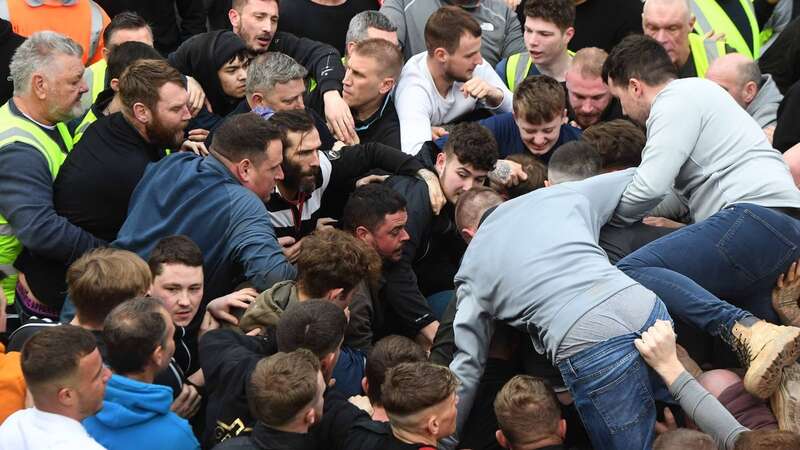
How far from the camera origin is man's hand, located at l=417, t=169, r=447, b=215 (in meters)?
6.80

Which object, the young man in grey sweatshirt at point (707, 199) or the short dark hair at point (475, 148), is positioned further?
the short dark hair at point (475, 148)

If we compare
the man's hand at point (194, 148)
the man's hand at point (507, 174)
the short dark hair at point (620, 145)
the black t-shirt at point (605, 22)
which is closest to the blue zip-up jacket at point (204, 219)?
the man's hand at point (194, 148)

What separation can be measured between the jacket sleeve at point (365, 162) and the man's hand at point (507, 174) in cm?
44

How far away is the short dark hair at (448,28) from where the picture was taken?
7664 mm

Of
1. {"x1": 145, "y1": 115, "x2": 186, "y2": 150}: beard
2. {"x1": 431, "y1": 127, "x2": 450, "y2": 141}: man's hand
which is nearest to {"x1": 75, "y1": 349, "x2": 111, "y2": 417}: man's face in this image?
{"x1": 145, "y1": 115, "x2": 186, "y2": 150}: beard

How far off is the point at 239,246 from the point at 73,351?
5.38 ft

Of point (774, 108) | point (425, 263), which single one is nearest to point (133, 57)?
point (425, 263)

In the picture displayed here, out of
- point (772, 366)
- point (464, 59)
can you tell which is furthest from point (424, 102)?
point (772, 366)

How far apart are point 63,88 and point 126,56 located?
22.4 inches

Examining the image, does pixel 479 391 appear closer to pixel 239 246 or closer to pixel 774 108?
pixel 239 246

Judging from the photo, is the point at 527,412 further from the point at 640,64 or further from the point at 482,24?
the point at 482,24

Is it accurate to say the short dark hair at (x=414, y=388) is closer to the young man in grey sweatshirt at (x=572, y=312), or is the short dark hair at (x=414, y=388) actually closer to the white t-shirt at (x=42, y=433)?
the young man in grey sweatshirt at (x=572, y=312)

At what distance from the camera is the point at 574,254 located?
545cm

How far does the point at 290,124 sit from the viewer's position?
22.1ft
